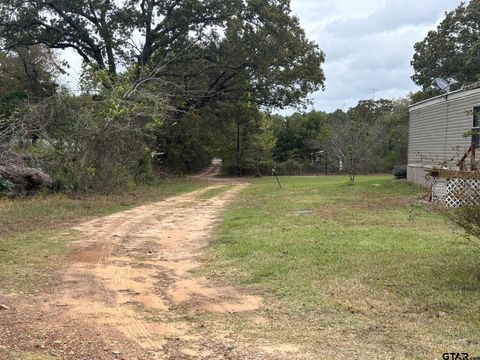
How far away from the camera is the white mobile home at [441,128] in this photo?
16625 millimetres

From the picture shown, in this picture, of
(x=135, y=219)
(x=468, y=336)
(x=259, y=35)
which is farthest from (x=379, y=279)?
(x=259, y=35)

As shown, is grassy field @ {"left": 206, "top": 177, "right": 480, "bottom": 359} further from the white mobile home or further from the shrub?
the shrub

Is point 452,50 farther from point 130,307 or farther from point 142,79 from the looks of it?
point 130,307

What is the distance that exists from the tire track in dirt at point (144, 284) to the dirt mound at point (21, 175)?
14.7ft

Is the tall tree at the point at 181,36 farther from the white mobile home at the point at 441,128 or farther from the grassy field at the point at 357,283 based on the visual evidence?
the grassy field at the point at 357,283

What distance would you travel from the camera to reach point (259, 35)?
1005 inches

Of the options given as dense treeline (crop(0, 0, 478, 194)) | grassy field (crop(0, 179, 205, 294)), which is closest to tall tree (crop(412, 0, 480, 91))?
dense treeline (crop(0, 0, 478, 194))

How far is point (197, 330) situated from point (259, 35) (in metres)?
22.4

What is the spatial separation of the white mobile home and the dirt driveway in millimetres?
9743

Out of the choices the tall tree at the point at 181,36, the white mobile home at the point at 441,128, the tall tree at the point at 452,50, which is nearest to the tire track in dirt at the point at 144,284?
the white mobile home at the point at 441,128

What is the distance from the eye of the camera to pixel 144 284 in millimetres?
6730

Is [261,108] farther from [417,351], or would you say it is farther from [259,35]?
[417,351]

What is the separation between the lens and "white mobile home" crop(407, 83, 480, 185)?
16625 mm

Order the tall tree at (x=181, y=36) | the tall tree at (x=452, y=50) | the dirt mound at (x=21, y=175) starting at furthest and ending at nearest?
1. the tall tree at (x=452, y=50)
2. the tall tree at (x=181, y=36)
3. the dirt mound at (x=21, y=175)
